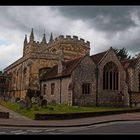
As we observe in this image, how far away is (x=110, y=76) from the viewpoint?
5031 centimetres

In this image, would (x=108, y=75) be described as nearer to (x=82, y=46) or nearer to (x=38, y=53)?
(x=38, y=53)

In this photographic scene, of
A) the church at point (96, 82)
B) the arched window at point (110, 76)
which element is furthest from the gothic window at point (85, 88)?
the arched window at point (110, 76)

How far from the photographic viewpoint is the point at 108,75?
49.9 meters

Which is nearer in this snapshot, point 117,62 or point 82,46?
point 117,62

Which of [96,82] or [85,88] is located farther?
[96,82]

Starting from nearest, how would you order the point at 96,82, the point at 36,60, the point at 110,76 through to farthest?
the point at 96,82
the point at 110,76
the point at 36,60

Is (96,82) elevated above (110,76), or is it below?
below

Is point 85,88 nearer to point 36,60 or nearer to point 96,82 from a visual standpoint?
point 96,82

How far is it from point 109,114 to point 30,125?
485 inches

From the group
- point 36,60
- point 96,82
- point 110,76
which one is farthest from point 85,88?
point 36,60

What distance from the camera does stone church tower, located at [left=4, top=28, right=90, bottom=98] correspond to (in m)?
63.2

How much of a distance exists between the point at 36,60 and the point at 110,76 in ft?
62.7
